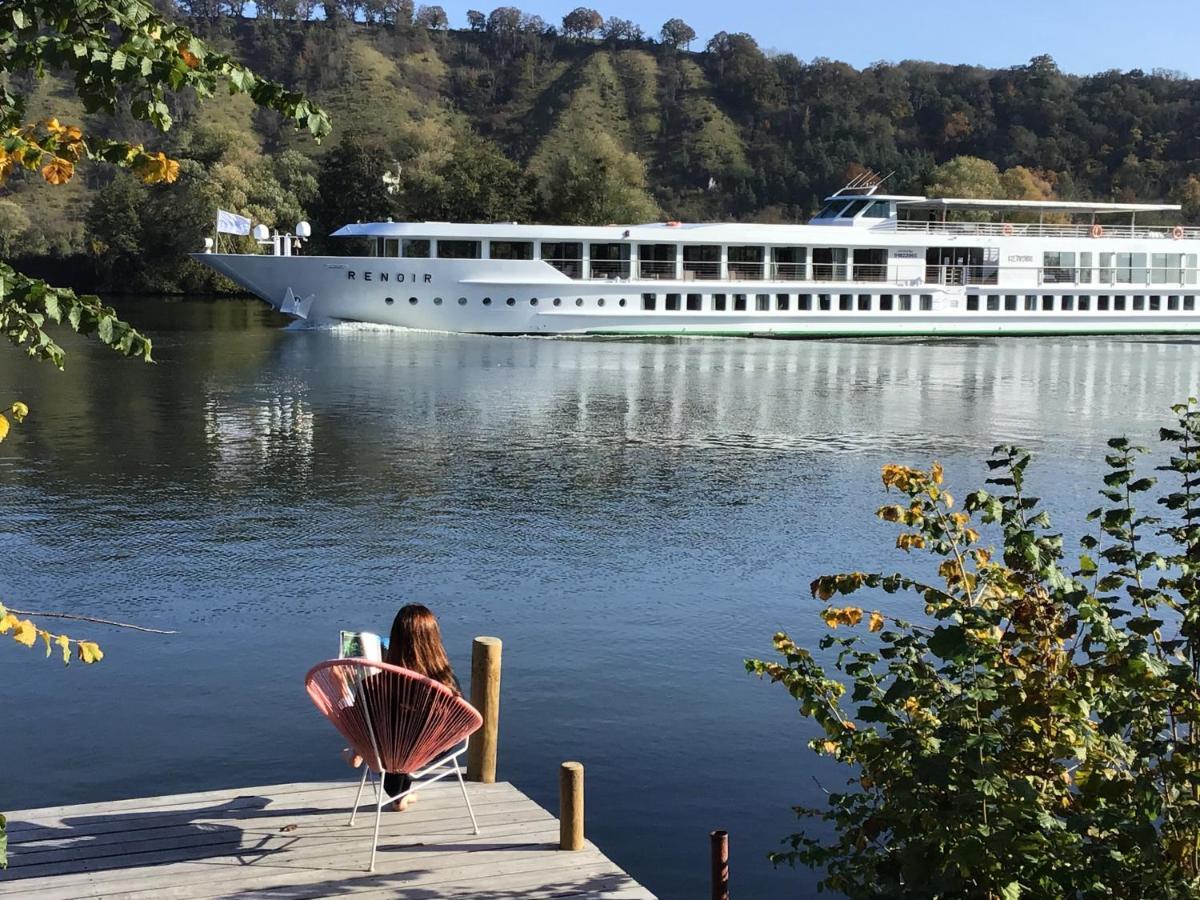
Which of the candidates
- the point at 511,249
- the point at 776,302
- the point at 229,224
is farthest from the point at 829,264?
the point at 229,224

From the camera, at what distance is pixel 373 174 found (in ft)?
286

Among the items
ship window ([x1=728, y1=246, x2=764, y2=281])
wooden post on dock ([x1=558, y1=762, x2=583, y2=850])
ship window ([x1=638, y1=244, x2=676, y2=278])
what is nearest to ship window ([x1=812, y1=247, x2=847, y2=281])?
ship window ([x1=728, y1=246, x2=764, y2=281])

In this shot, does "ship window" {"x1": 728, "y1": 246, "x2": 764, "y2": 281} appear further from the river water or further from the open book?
the open book

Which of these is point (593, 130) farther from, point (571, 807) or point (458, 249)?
point (571, 807)

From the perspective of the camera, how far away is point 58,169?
430cm

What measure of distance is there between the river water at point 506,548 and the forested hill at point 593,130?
5200 cm

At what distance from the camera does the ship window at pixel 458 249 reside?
52281mm

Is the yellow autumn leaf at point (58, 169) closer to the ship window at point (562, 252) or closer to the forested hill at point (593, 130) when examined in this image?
the ship window at point (562, 252)

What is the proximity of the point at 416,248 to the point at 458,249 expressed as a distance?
1.57 m

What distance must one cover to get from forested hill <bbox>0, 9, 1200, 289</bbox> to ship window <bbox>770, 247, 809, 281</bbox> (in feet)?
88.5

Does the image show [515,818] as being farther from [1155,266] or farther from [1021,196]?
[1021,196]

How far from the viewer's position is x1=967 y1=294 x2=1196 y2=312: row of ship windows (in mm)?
59125

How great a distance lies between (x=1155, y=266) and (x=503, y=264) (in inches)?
1163

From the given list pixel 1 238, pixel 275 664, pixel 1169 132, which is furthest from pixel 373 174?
pixel 1169 132
